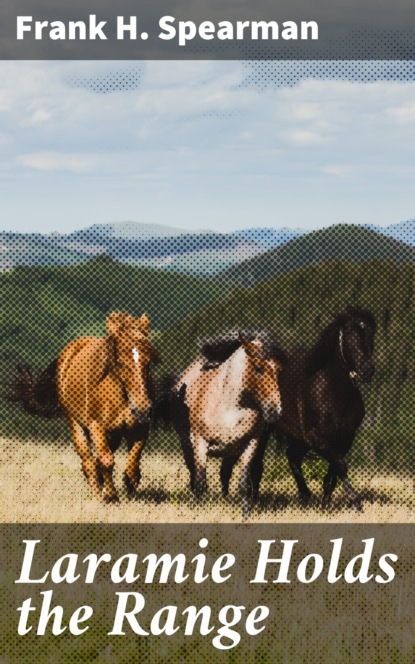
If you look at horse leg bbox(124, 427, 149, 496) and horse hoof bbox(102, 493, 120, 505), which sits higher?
Answer: horse leg bbox(124, 427, 149, 496)

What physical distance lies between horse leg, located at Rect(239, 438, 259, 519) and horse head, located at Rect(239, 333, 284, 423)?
0.52 meters

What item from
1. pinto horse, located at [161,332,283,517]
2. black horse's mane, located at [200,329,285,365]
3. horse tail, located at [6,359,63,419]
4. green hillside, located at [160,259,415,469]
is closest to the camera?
pinto horse, located at [161,332,283,517]

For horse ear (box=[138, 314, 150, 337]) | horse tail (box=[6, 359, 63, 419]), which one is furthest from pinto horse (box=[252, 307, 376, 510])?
horse tail (box=[6, 359, 63, 419])

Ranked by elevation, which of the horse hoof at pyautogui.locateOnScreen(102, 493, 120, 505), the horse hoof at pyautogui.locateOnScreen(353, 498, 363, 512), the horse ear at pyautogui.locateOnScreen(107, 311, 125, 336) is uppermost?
the horse ear at pyautogui.locateOnScreen(107, 311, 125, 336)

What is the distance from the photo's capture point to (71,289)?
2075cm

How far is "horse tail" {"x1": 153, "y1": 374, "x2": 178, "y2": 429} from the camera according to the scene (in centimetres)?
1091

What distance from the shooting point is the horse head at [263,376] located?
955cm

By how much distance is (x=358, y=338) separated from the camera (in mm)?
10133

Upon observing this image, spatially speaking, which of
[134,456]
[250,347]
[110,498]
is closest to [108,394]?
[134,456]

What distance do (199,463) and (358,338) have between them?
6.51ft

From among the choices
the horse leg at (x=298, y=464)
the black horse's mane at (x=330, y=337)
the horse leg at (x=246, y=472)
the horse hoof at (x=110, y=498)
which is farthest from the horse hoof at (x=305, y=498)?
the horse hoof at (x=110, y=498)

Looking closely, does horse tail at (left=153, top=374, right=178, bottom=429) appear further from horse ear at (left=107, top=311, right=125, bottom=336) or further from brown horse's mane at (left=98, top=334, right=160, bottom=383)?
horse ear at (left=107, top=311, right=125, bottom=336)

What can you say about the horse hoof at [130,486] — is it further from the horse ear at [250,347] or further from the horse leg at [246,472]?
the horse ear at [250,347]

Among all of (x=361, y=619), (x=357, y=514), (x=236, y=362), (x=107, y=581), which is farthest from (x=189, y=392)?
(x=361, y=619)
